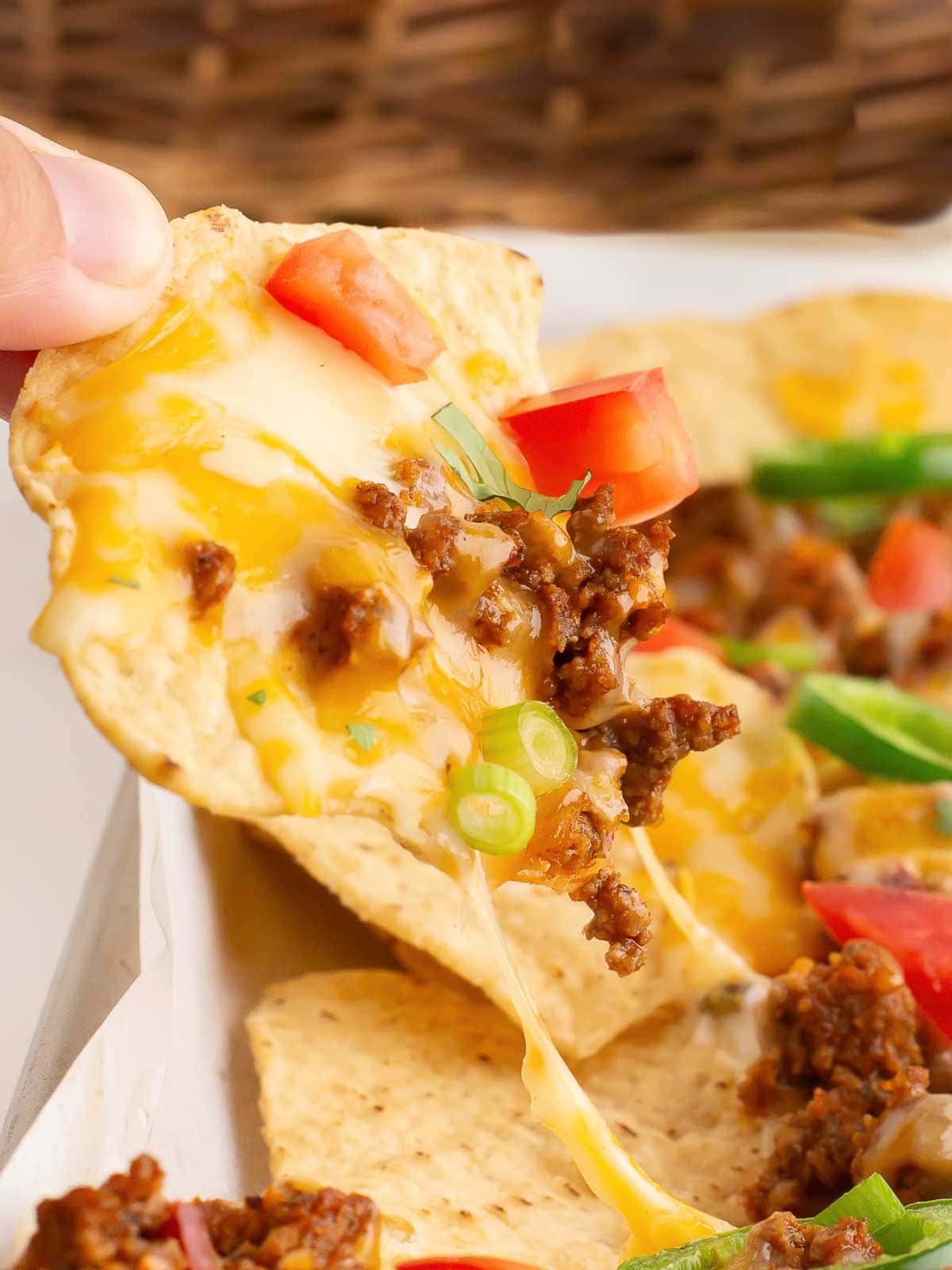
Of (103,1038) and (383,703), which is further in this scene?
(103,1038)

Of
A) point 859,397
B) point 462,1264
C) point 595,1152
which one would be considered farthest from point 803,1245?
point 859,397

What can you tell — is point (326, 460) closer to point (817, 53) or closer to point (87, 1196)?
point (87, 1196)

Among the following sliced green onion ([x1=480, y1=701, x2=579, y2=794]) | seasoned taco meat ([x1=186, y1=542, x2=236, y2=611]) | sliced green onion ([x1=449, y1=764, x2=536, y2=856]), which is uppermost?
seasoned taco meat ([x1=186, y1=542, x2=236, y2=611])

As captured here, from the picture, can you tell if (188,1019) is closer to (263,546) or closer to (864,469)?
(263,546)

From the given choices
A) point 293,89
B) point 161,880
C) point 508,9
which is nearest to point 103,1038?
point 161,880

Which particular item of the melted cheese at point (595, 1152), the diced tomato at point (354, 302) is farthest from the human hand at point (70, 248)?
the melted cheese at point (595, 1152)

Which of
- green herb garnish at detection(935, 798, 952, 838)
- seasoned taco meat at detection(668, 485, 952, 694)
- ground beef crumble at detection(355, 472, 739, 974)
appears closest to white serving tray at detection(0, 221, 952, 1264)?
ground beef crumble at detection(355, 472, 739, 974)

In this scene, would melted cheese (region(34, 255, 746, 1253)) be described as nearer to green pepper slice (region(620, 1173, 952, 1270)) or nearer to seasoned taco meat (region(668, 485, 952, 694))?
green pepper slice (region(620, 1173, 952, 1270))
